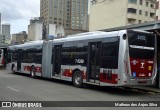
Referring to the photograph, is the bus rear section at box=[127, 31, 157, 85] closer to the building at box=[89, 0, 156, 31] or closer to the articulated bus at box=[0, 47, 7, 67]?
the articulated bus at box=[0, 47, 7, 67]

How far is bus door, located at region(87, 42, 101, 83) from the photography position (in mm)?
17280

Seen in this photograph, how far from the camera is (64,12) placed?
477 ft

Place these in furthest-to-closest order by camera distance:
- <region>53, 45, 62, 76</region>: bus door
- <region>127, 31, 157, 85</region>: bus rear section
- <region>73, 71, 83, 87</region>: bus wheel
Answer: <region>53, 45, 62, 76</region>: bus door
<region>73, 71, 83, 87</region>: bus wheel
<region>127, 31, 157, 85</region>: bus rear section

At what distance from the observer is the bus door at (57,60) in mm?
21922

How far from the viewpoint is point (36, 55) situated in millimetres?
26531

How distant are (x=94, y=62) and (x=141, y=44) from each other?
2864 millimetres

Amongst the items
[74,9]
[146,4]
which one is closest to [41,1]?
[74,9]

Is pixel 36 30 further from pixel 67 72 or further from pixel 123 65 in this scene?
pixel 123 65

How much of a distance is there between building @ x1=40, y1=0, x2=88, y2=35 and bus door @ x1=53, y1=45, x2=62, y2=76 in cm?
10716

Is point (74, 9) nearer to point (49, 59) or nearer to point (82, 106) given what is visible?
point (49, 59)

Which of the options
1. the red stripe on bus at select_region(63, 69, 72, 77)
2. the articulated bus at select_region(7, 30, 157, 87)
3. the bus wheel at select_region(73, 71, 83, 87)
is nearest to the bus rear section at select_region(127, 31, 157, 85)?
the articulated bus at select_region(7, 30, 157, 87)

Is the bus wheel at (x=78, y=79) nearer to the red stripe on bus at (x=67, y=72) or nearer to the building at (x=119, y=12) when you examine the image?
the red stripe on bus at (x=67, y=72)

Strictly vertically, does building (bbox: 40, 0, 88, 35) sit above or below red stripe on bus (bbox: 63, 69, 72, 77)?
above

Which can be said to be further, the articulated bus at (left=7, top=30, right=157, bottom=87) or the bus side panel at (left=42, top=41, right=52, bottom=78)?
the bus side panel at (left=42, top=41, right=52, bottom=78)
